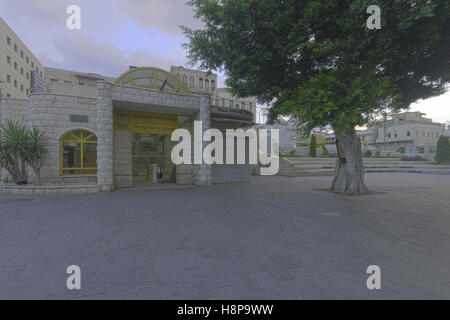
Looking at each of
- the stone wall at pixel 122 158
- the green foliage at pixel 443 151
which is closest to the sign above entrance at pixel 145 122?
the stone wall at pixel 122 158

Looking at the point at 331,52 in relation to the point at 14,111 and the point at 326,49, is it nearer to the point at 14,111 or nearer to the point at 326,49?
the point at 326,49

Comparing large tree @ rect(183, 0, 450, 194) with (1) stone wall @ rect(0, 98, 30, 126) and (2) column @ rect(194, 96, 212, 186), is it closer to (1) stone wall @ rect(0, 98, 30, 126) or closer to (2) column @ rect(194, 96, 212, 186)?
(2) column @ rect(194, 96, 212, 186)

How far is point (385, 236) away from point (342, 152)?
6.67 metres

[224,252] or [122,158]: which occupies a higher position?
[122,158]

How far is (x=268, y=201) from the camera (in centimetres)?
809

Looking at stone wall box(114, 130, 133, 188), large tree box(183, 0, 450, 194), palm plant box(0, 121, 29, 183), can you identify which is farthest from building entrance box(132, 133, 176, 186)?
large tree box(183, 0, 450, 194)

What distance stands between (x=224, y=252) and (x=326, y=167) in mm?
22915

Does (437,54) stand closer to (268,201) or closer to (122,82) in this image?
(268,201)

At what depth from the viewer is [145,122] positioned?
12.6 m

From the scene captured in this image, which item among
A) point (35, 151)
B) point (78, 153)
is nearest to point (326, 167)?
point (78, 153)

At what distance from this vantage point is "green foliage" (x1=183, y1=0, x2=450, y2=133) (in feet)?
20.3

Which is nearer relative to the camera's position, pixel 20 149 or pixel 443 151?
pixel 20 149

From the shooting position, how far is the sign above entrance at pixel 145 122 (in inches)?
478
